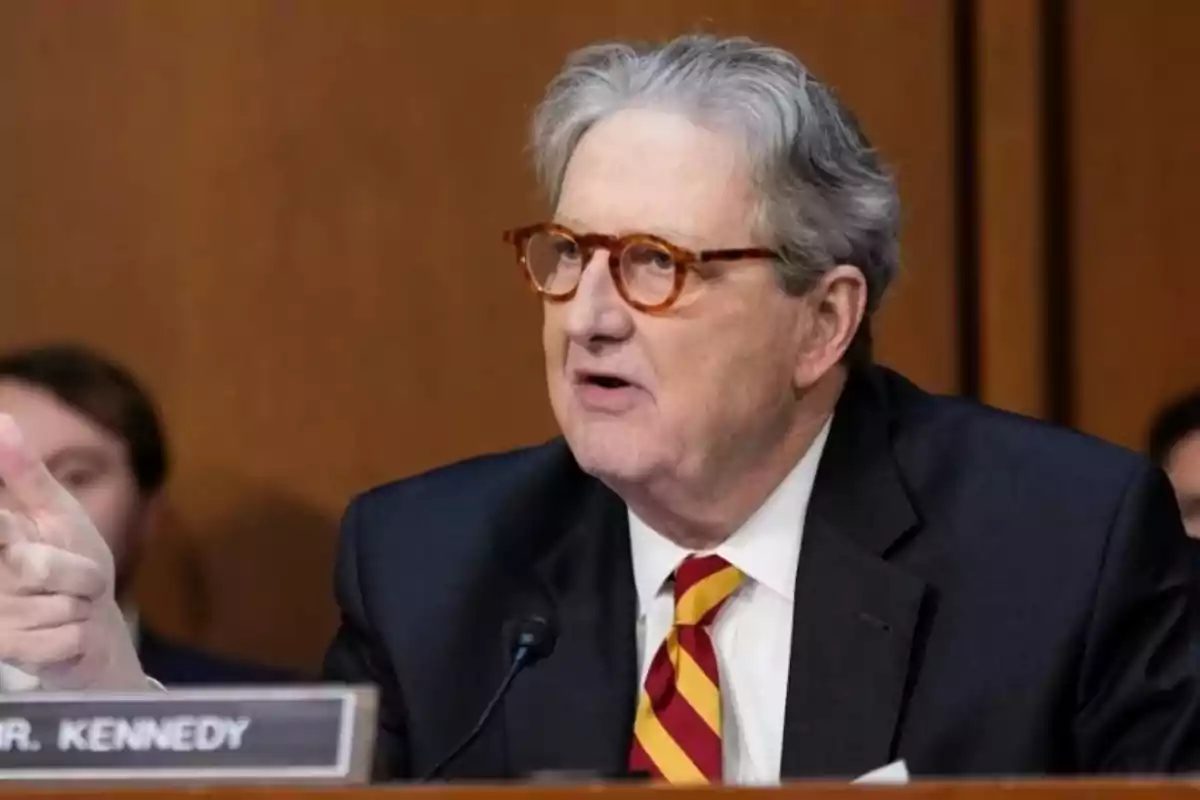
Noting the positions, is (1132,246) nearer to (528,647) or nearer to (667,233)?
(667,233)

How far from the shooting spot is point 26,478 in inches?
45.5

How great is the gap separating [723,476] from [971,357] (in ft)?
2.29

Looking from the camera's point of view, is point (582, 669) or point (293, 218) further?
point (293, 218)

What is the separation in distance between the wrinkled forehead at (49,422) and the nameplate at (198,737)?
865 millimetres

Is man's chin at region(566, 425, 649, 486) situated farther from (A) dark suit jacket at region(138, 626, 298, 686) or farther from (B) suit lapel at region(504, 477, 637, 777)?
(A) dark suit jacket at region(138, 626, 298, 686)

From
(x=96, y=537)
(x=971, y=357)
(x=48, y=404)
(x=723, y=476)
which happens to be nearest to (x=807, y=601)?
(x=723, y=476)

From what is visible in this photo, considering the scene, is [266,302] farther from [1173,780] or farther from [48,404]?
[1173,780]

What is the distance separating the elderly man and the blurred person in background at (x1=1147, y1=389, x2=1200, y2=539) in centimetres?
41

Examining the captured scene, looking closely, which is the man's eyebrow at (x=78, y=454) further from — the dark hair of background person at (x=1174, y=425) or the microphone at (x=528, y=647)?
the dark hair of background person at (x=1174, y=425)

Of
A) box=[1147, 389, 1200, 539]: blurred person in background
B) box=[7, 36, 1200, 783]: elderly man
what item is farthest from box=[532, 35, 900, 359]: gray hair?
box=[1147, 389, 1200, 539]: blurred person in background

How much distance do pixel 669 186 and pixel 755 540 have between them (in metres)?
0.28

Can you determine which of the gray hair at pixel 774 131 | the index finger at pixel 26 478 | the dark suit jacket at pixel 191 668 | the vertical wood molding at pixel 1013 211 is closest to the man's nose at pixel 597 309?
the gray hair at pixel 774 131

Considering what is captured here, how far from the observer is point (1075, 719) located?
51.3 inches

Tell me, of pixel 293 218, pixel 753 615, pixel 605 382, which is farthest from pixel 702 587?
pixel 293 218
